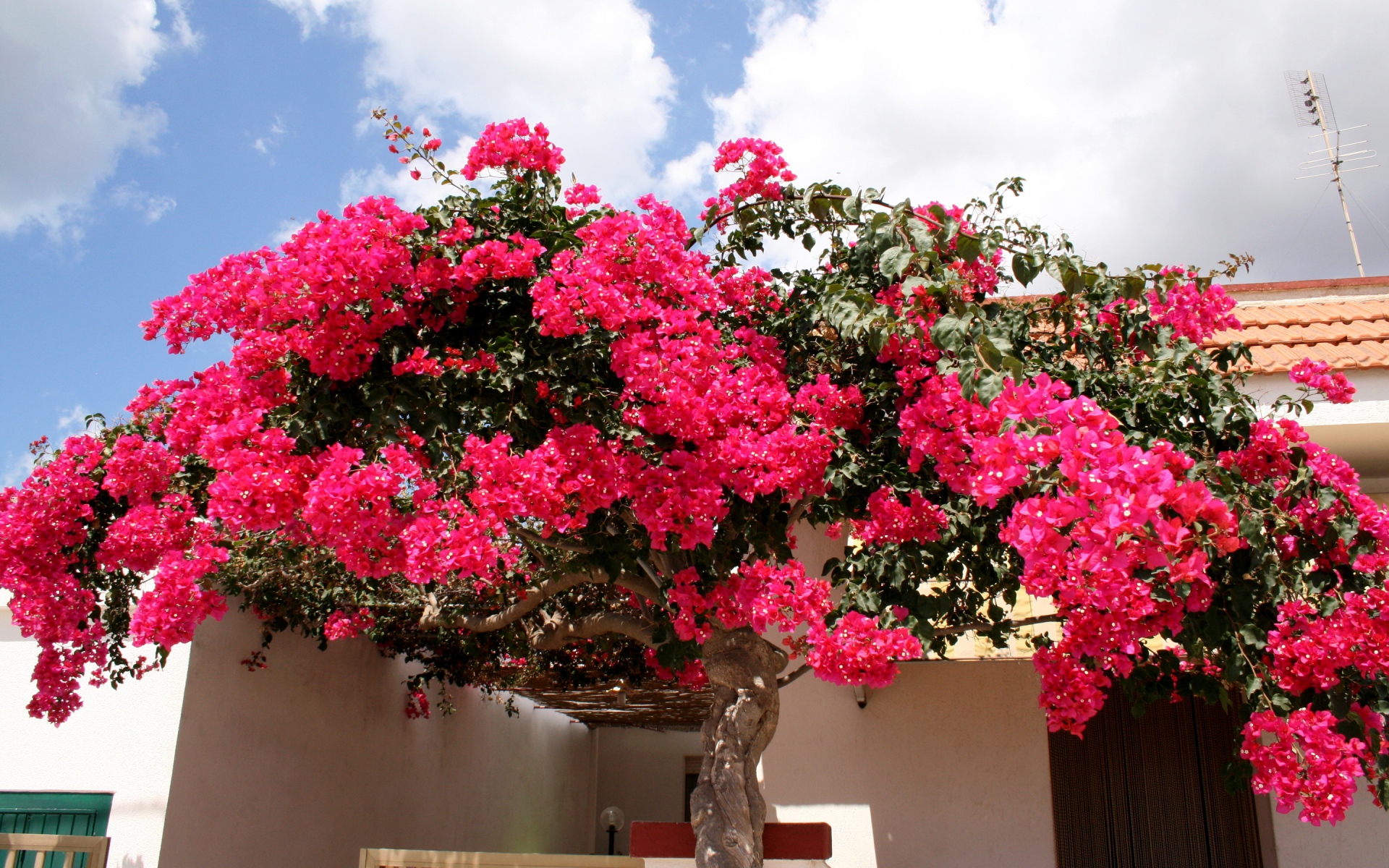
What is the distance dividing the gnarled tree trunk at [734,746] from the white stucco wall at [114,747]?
396 cm

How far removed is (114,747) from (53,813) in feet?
1.88

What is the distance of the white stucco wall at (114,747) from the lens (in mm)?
6203

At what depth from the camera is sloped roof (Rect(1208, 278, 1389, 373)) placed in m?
6.02

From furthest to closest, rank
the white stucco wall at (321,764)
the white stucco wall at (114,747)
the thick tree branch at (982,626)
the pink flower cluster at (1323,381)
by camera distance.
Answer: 1. the white stucco wall at (321,764)
2. the white stucco wall at (114,747)
3. the thick tree branch at (982,626)
4. the pink flower cluster at (1323,381)

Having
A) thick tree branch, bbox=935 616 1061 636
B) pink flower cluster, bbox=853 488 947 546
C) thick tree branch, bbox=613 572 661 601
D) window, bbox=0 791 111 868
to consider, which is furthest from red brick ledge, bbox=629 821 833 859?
window, bbox=0 791 111 868

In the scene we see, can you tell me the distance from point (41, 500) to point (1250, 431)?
5207mm

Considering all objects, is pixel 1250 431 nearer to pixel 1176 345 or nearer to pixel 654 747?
pixel 1176 345

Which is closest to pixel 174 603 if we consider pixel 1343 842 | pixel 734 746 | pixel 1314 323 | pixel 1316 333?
pixel 734 746

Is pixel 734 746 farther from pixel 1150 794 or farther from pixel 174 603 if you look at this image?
pixel 1150 794

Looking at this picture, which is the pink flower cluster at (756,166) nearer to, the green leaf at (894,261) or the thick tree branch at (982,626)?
the green leaf at (894,261)

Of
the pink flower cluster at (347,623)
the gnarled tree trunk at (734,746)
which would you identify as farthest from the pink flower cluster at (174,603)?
the pink flower cluster at (347,623)

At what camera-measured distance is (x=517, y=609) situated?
5.38 metres

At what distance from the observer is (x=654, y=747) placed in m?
18.4

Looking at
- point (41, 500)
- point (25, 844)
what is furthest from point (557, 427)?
point (25, 844)
